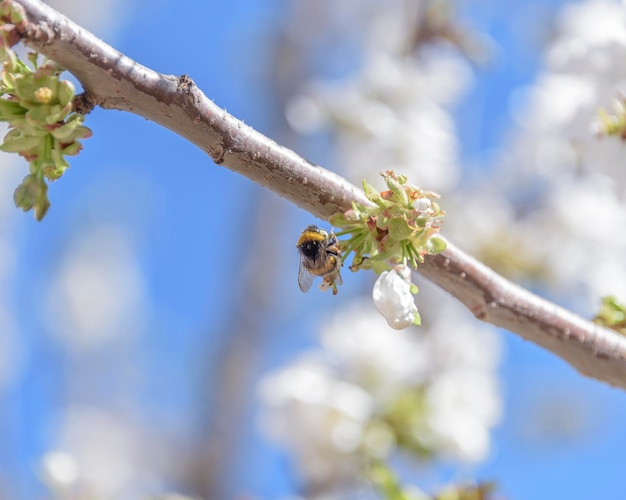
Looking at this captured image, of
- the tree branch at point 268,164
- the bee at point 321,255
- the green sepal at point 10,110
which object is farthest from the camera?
the bee at point 321,255

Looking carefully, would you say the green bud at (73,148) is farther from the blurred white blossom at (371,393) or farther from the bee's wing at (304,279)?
the blurred white blossom at (371,393)

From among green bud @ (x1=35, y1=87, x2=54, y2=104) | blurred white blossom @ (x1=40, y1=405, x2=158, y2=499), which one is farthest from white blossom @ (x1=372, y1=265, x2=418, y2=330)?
blurred white blossom @ (x1=40, y1=405, x2=158, y2=499)

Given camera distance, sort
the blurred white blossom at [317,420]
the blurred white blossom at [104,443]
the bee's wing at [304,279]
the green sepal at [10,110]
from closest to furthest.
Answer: the green sepal at [10,110] < the bee's wing at [304,279] < the blurred white blossom at [317,420] < the blurred white blossom at [104,443]

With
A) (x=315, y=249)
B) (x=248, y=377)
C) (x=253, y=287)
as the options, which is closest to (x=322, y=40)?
(x=253, y=287)

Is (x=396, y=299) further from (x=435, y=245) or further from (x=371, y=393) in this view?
(x=371, y=393)

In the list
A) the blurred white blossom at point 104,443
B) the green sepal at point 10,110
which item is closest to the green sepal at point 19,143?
the green sepal at point 10,110

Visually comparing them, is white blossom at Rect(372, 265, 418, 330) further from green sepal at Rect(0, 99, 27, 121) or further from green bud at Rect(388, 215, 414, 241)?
green sepal at Rect(0, 99, 27, 121)

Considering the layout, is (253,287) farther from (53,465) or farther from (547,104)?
(53,465)
